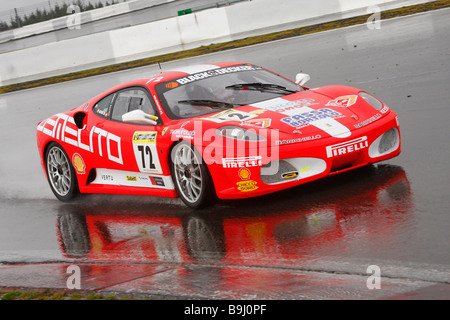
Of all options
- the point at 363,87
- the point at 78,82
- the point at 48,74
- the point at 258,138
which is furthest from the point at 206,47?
the point at 258,138

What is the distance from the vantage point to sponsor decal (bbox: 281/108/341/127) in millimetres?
6344

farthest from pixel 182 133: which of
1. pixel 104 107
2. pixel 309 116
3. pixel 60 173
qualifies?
pixel 60 173

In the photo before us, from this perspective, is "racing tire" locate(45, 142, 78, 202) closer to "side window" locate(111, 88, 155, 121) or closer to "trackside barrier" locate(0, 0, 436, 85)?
"side window" locate(111, 88, 155, 121)

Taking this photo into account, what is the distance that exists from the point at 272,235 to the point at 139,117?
2122mm

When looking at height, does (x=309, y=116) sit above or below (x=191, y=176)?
above

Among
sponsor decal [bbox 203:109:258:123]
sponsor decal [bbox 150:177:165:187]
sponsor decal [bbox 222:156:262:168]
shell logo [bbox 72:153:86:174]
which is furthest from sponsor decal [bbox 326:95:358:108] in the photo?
shell logo [bbox 72:153:86:174]

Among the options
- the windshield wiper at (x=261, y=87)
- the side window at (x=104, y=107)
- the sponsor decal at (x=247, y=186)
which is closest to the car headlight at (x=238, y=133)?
the sponsor decal at (x=247, y=186)

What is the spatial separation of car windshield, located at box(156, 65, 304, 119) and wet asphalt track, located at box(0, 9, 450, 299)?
96 centimetres

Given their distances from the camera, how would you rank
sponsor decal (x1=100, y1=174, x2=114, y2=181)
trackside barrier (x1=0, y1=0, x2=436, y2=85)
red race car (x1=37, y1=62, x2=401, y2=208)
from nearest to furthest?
1. red race car (x1=37, y1=62, x2=401, y2=208)
2. sponsor decal (x1=100, y1=174, x2=114, y2=181)
3. trackside barrier (x1=0, y1=0, x2=436, y2=85)

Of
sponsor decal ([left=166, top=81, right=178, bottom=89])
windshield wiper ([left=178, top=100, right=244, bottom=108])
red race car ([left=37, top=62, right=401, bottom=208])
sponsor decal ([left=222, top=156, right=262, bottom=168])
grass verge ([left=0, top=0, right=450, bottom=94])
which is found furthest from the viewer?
grass verge ([left=0, top=0, right=450, bottom=94])

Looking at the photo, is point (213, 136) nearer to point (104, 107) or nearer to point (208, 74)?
point (208, 74)

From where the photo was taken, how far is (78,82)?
21.3 metres

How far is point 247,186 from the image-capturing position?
241 inches

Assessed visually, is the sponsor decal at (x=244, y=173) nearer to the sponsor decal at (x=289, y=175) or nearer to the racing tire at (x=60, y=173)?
the sponsor decal at (x=289, y=175)
